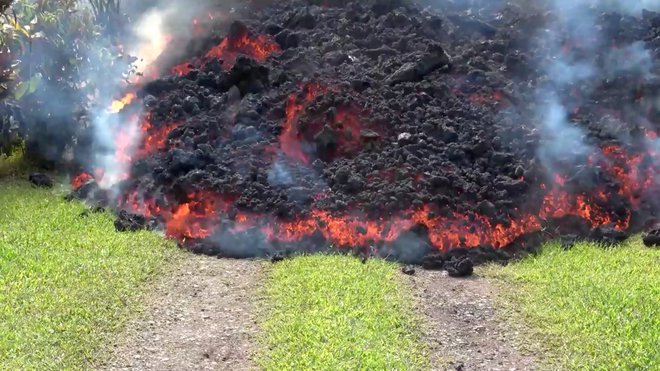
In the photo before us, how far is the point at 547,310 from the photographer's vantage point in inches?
287

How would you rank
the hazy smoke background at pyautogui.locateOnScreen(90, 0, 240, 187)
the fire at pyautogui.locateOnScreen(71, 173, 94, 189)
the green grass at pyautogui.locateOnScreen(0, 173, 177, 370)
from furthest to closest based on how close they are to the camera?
1. the hazy smoke background at pyautogui.locateOnScreen(90, 0, 240, 187)
2. the fire at pyautogui.locateOnScreen(71, 173, 94, 189)
3. the green grass at pyautogui.locateOnScreen(0, 173, 177, 370)

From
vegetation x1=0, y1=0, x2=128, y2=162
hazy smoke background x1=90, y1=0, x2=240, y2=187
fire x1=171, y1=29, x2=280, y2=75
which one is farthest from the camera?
fire x1=171, y1=29, x2=280, y2=75

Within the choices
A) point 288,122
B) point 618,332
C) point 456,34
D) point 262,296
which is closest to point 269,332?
point 262,296

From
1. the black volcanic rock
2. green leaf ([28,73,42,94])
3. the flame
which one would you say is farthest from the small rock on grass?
green leaf ([28,73,42,94])

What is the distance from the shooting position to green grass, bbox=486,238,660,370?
6.55 metres

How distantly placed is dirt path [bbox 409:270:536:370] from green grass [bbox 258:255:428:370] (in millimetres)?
163

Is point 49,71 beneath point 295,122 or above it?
above

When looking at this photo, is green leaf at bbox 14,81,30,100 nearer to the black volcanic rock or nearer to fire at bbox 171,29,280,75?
the black volcanic rock

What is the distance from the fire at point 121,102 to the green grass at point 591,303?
5.50 meters

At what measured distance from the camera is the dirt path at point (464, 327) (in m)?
6.64

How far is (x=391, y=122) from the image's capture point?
1012cm

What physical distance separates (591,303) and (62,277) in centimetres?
465

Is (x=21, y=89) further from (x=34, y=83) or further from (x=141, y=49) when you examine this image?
(x=141, y=49)

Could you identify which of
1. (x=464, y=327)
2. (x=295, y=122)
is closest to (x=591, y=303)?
(x=464, y=327)
